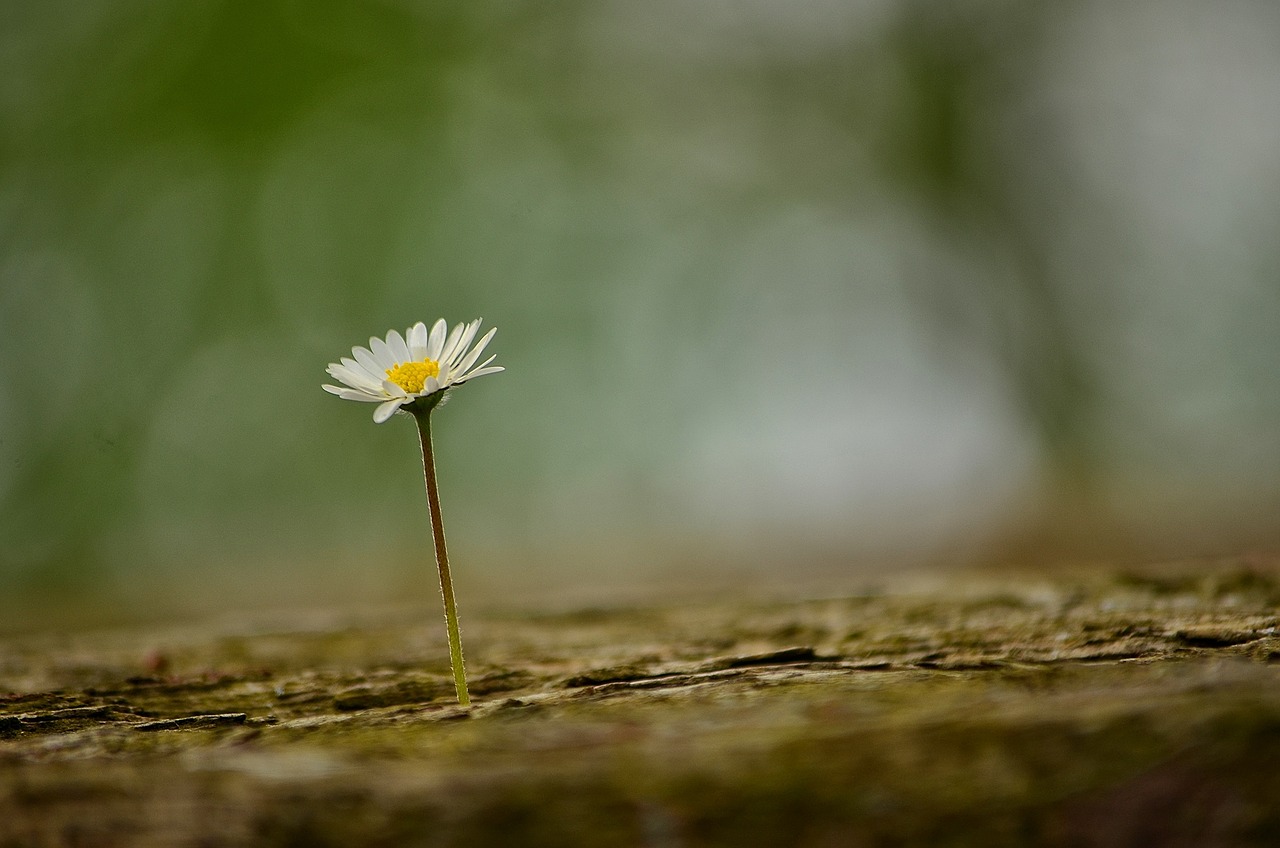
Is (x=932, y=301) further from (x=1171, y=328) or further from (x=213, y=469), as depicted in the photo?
(x=213, y=469)

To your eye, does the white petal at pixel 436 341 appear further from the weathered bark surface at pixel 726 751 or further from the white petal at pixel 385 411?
the weathered bark surface at pixel 726 751

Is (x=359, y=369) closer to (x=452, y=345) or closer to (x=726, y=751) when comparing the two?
(x=452, y=345)

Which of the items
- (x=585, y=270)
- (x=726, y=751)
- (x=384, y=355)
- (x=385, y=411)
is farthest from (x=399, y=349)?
(x=585, y=270)

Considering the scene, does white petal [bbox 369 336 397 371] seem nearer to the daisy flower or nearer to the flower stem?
the daisy flower

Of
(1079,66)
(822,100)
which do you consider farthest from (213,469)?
(1079,66)

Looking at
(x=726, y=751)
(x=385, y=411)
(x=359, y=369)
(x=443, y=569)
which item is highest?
(x=359, y=369)

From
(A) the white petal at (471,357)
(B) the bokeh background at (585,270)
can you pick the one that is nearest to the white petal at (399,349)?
(A) the white petal at (471,357)

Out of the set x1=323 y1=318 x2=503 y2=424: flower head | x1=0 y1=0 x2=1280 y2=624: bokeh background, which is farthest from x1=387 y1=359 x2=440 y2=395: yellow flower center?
x1=0 y1=0 x2=1280 y2=624: bokeh background
